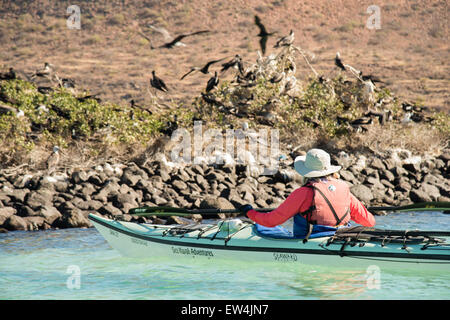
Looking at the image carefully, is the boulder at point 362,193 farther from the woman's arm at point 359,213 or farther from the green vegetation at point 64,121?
the woman's arm at point 359,213

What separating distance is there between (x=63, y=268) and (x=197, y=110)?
12944 mm

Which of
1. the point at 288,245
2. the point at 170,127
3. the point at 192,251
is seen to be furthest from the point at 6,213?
the point at 170,127

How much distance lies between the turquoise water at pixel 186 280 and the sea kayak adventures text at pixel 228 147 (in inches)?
334

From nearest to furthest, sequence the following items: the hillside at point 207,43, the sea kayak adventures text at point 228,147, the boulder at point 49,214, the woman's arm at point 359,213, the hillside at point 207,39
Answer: the woman's arm at point 359,213 → the boulder at point 49,214 → the sea kayak adventures text at point 228,147 → the hillside at point 207,43 → the hillside at point 207,39

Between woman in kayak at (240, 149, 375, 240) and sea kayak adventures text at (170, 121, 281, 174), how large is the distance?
391 inches

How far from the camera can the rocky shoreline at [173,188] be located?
44.2ft

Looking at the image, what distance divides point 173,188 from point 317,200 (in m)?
8.97

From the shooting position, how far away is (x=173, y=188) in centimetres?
1619

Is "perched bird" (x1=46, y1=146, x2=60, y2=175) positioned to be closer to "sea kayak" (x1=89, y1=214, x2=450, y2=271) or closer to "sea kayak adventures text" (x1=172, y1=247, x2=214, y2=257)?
"sea kayak" (x1=89, y1=214, x2=450, y2=271)

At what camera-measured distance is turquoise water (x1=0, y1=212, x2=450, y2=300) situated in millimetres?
7516

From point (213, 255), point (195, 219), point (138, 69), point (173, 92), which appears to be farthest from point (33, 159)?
point (138, 69)

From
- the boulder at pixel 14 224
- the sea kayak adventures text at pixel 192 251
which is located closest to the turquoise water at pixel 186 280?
the sea kayak adventures text at pixel 192 251

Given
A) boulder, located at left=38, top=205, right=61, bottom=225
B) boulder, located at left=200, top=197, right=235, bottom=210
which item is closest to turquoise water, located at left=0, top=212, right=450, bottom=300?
boulder, located at left=38, top=205, right=61, bottom=225
